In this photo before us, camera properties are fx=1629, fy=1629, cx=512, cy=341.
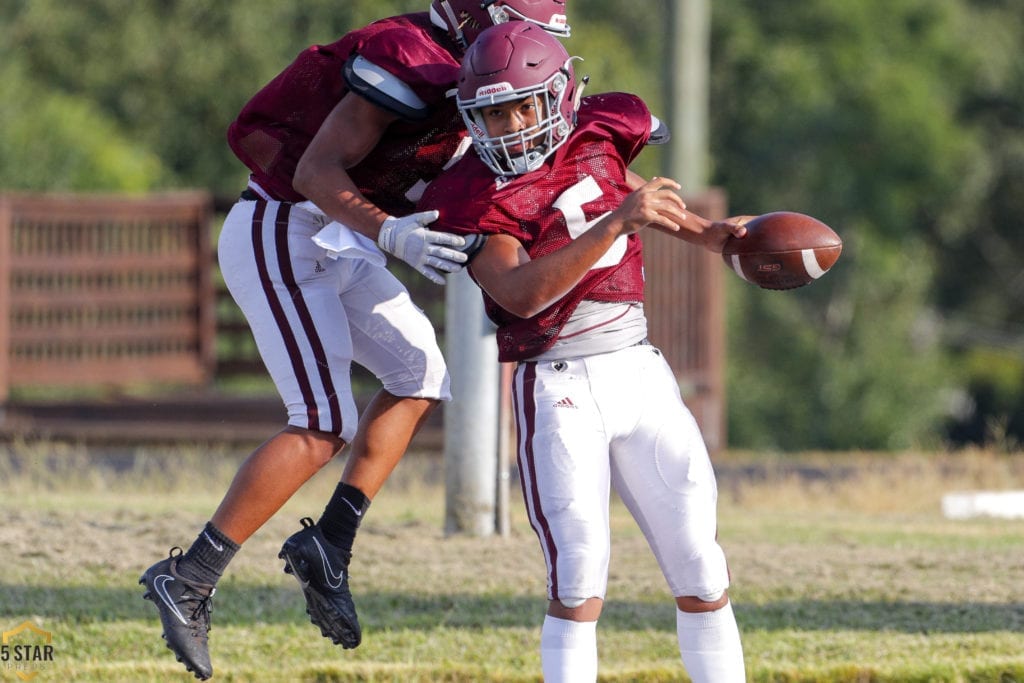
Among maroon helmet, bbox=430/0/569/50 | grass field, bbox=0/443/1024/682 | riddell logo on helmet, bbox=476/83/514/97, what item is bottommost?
grass field, bbox=0/443/1024/682

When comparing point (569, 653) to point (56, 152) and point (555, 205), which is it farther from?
point (56, 152)

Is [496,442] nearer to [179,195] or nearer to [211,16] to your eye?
[179,195]

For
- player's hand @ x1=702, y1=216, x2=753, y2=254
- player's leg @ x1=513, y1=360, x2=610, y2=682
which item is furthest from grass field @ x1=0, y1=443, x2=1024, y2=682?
player's hand @ x1=702, y1=216, x2=753, y2=254

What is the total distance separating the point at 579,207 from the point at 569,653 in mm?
1248

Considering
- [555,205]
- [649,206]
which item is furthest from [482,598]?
[649,206]

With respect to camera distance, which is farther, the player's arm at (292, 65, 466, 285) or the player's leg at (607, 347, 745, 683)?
the player's arm at (292, 65, 466, 285)

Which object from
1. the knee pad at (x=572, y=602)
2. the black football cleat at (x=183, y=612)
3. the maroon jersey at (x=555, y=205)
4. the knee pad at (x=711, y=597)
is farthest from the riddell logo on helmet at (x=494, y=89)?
the black football cleat at (x=183, y=612)

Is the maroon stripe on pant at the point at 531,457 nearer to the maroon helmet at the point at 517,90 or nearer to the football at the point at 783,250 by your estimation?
the maroon helmet at the point at 517,90

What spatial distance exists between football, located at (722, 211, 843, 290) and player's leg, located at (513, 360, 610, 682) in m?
0.64

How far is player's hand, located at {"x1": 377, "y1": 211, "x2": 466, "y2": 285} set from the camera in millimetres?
4539

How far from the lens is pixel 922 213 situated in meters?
32.9

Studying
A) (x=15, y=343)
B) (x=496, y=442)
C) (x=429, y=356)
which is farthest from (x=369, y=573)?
(x=15, y=343)

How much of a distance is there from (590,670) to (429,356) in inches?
50.9

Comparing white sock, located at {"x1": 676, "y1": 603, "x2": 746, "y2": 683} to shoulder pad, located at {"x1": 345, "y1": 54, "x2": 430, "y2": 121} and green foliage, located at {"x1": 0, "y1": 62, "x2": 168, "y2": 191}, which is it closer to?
shoulder pad, located at {"x1": 345, "y1": 54, "x2": 430, "y2": 121}
